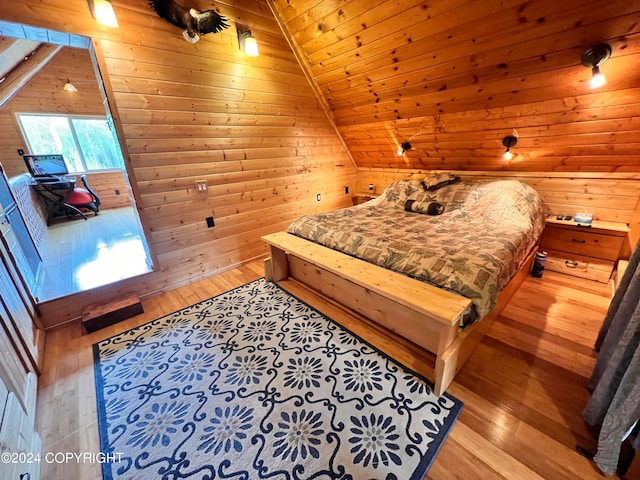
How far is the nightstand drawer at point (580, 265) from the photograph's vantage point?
248cm

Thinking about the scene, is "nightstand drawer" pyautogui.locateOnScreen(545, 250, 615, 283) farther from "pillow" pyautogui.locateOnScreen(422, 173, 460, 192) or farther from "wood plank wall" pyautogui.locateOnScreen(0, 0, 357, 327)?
"wood plank wall" pyautogui.locateOnScreen(0, 0, 357, 327)

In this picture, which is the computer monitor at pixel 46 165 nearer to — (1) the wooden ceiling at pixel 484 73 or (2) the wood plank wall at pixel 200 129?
(2) the wood plank wall at pixel 200 129

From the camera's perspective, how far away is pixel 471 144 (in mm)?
2939

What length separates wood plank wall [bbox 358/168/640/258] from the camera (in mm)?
2359

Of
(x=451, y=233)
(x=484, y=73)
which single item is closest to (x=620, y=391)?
(x=451, y=233)

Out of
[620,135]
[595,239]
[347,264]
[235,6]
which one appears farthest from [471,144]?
[235,6]

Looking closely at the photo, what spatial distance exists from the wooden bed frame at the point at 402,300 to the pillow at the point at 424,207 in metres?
0.96

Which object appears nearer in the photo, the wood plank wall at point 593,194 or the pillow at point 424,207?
the wood plank wall at point 593,194

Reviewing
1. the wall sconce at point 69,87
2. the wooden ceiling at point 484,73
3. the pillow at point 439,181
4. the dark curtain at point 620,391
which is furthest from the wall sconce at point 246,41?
the wall sconce at point 69,87

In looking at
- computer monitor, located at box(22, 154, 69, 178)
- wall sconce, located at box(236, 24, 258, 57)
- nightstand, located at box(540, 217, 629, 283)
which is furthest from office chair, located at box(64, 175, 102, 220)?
nightstand, located at box(540, 217, 629, 283)

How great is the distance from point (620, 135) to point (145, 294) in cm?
451

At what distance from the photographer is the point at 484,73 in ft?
7.13

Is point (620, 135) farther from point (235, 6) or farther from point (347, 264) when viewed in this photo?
point (235, 6)

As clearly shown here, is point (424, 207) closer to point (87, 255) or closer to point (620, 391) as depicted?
point (620, 391)
